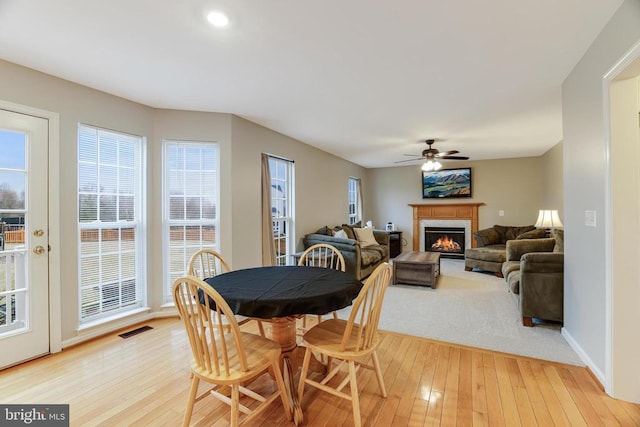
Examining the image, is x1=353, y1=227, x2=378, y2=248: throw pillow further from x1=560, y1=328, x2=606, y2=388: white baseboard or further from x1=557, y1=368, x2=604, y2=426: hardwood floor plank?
x1=557, y1=368, x2=604, y2=426: hardwood floor plank

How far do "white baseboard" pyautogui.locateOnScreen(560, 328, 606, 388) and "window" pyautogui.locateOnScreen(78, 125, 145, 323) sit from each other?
4156 millimetres

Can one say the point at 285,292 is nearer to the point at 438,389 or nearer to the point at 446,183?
the point at 438,389

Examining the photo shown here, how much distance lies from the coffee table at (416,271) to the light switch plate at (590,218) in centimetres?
239

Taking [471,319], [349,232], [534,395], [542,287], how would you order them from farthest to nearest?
[349,232], [471,319], [542,287], [534,395]

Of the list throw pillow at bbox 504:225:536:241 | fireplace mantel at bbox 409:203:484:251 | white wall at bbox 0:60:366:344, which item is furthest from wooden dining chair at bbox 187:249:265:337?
throw pillow at bbox 504:225:536:241

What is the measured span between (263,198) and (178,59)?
2061 mm

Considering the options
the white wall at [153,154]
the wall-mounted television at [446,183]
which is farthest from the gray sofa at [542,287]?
the wall-mounted television at [446,183]

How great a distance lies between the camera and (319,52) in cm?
223

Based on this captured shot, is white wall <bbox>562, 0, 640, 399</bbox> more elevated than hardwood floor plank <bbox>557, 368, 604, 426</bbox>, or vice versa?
white wall <bbox>562, 0, 640, 399</bbox>

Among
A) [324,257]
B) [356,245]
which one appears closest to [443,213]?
[356,245]

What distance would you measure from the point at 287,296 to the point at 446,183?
6594 mm

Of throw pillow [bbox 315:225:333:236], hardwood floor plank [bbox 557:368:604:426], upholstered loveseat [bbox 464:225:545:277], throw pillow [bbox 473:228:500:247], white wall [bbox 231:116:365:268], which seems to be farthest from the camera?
throw pillow [bbox 473:228:500:247]

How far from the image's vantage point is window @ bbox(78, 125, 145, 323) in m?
2.86

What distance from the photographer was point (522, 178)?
6.62m
